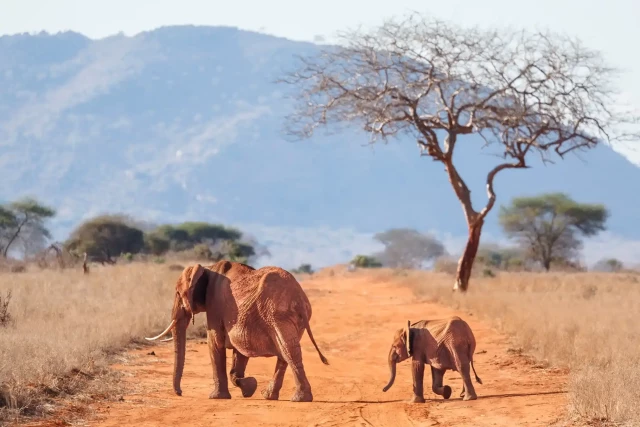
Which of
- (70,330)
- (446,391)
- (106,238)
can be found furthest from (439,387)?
(106,238)

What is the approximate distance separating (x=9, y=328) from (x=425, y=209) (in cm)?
18092

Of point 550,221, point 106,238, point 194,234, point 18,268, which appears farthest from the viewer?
point 194,234

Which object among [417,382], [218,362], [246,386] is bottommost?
[246,386]

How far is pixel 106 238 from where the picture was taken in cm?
4853

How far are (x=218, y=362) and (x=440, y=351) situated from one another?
7.39ft

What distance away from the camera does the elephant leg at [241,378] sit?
34.8ft

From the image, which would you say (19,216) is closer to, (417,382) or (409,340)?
(409,340)

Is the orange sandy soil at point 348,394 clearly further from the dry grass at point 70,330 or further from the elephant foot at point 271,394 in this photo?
the dry grass at point 70,330

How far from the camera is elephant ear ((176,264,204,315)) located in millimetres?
10336

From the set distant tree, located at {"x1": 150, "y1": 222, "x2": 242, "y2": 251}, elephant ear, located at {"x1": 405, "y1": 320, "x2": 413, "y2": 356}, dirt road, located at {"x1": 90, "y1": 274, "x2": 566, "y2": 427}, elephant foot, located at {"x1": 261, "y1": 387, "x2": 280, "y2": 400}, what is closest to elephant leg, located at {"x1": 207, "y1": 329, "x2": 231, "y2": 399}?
dirt road, located at {"x1": 90, "y1": 274, "x2": 566, "y2": 427}

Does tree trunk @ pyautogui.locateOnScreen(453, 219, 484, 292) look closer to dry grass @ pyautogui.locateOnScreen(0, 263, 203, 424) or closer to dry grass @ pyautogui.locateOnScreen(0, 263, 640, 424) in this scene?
dry grass @ pyautogui.locateOnScreen(0, 263, 640, 424)

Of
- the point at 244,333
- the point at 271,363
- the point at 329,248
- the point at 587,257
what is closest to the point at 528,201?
the point at 271,363

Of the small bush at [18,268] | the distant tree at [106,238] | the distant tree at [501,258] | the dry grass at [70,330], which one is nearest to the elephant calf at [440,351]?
the dry grass at [70,330]

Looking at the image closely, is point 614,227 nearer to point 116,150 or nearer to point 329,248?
point 329,248
